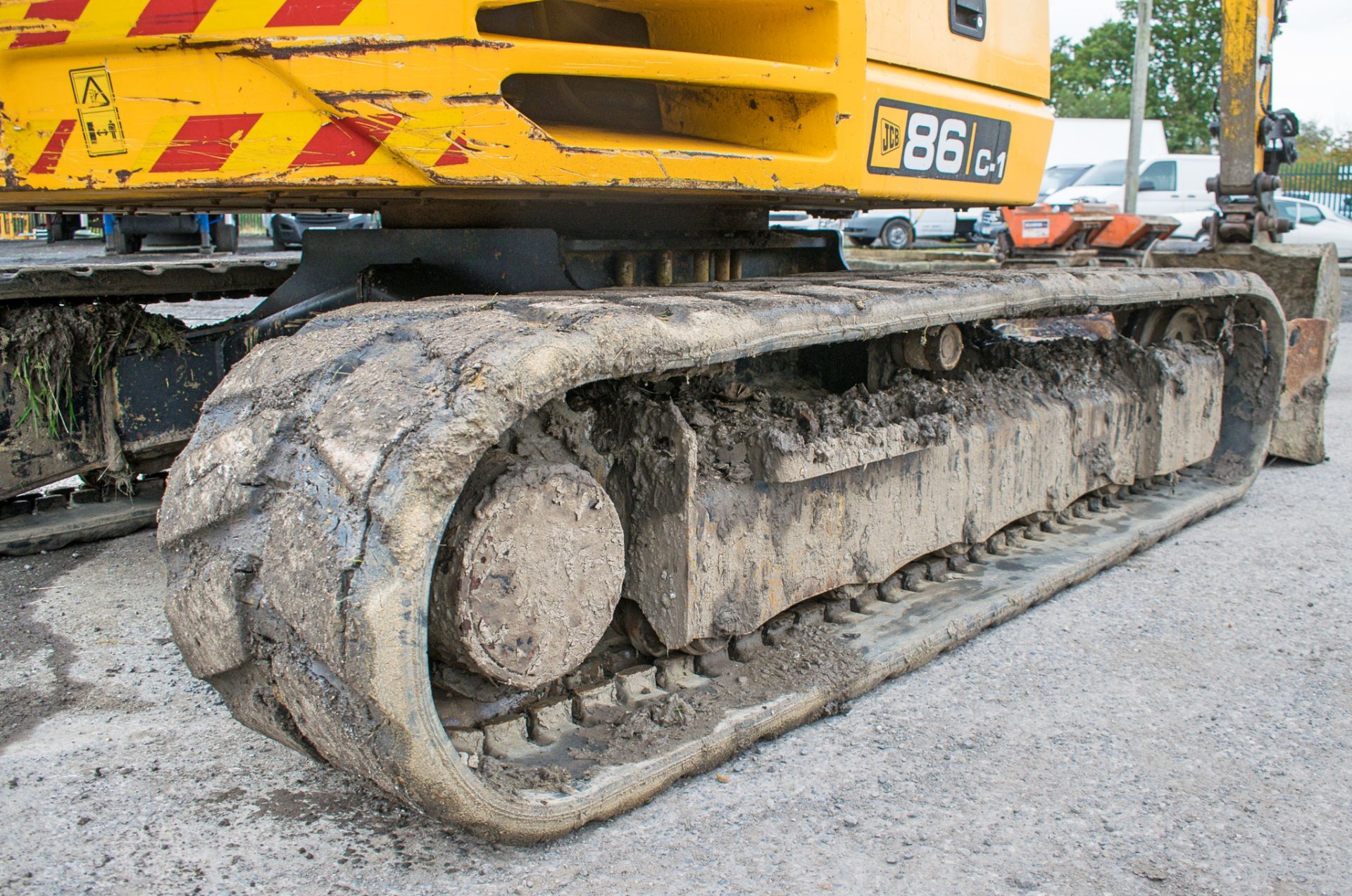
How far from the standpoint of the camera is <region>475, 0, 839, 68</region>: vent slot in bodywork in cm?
273

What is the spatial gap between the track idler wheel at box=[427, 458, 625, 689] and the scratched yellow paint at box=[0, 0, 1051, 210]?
0.70 metres

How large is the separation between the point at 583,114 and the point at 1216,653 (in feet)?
7.74

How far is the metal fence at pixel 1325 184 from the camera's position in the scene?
26.4m

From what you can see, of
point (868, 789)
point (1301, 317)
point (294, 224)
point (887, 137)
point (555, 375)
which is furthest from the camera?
point (294, 224)

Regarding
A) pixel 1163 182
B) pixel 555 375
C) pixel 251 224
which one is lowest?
pixel 555 375

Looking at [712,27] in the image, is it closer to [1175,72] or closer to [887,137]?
[887,137]

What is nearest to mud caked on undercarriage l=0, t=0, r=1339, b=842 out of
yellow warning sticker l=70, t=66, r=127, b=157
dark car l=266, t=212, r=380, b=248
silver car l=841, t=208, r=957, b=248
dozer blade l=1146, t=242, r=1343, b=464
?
yellow warning sticker l=70, t=66, r=127, b=157

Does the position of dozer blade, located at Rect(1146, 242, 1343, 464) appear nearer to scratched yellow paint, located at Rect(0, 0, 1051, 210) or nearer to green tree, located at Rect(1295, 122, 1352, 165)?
scratched yellow paint, located at Rect(0, 0, 1051, 210)

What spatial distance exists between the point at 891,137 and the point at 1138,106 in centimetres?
1628

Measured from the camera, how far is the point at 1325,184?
27.4 meters

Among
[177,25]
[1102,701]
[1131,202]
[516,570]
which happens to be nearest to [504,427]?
[516,570]

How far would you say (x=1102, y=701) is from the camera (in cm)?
295

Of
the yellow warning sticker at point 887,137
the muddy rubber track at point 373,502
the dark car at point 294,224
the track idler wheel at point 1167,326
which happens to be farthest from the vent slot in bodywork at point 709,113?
the dark car at point 294,224

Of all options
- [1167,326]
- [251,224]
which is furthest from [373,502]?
[251,224]
